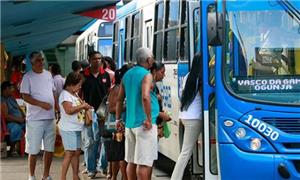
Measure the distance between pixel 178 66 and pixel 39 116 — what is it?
2051mm

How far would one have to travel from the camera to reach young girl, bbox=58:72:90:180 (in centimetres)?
824

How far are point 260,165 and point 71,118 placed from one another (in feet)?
9.14

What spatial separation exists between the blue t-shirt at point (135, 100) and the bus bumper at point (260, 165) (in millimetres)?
1073

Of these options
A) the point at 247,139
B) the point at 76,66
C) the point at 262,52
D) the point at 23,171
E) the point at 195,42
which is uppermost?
the point at 195,42

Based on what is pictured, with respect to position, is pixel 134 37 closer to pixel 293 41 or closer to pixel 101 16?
pixel 101 16

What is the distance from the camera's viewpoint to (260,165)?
6602 millimetres

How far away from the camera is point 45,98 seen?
871cm

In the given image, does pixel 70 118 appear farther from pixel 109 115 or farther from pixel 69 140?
pixel 109 115

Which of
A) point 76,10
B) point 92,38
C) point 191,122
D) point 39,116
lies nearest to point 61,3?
point 76,10

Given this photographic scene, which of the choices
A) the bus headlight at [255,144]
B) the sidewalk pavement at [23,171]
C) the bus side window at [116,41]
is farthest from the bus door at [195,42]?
the bus side window at [116,41]

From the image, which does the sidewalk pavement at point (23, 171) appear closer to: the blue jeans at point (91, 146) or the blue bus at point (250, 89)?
the blue jeans at point (91, 146)

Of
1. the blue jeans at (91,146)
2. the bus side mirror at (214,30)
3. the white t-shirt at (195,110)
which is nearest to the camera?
the bus side mirror at (214,30)

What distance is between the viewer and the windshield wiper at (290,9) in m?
6.86

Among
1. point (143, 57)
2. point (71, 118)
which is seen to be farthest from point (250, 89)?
point (71, 118)
